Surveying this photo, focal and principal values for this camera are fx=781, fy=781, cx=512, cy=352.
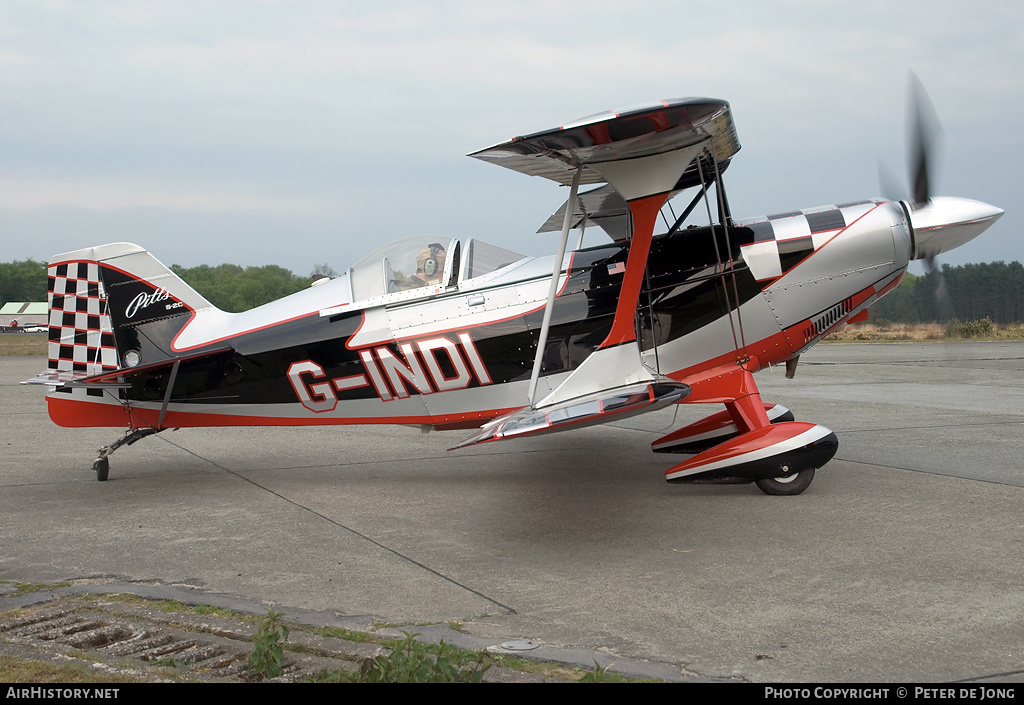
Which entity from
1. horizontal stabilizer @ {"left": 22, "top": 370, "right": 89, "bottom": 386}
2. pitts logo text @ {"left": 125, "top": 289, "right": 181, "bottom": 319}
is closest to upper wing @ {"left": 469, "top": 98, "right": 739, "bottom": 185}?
pitts logo text @ {"left": 125, "top": 289, "right": 181, "bottom": 319}

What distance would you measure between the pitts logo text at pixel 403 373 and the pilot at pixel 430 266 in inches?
22.8

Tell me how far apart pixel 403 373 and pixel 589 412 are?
258 cm

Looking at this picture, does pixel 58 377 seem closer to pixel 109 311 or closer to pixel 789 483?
pixel 109 311

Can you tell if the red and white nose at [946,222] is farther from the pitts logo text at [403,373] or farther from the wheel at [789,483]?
the pitts logo text at [403,373]

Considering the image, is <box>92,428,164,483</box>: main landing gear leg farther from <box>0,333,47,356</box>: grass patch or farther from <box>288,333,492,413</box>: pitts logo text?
<box>0,333,47,356</box>: grass patch

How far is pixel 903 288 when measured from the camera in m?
7.93

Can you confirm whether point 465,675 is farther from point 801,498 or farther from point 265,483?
point 265,483

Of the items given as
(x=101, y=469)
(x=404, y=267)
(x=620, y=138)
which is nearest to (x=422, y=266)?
(x=404, y=267)

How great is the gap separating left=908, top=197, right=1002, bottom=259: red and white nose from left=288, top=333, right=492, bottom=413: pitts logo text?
13.8 ft

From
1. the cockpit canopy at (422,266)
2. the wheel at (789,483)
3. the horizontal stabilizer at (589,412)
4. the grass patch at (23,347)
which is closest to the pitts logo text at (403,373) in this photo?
the cockpit canopy at (422,266)

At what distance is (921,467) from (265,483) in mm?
6588

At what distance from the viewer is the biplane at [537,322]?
21.8 ft

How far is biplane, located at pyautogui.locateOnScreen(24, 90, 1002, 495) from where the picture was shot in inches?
261

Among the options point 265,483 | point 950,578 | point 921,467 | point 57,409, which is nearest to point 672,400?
point 950,578
